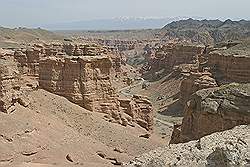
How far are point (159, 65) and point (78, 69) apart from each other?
67274 mm

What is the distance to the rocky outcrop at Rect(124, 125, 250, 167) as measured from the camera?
38.7ft

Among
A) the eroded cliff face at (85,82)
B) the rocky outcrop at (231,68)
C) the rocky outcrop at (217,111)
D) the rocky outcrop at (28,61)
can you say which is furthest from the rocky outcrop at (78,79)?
the rocky outcrop at (231,68)

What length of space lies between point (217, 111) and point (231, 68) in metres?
39.0

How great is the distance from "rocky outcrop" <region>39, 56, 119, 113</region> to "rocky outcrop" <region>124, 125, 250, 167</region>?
23.2m

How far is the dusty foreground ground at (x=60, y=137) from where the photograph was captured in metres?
26.1

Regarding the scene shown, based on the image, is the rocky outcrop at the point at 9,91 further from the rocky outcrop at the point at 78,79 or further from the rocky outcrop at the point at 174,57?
the rocky outcrop at the point at 174,57

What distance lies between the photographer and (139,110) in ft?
136

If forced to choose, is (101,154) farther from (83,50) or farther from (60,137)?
(83,50)

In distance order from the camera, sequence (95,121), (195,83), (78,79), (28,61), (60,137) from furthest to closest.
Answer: (195,83)
(28,61)
(78,79)
(95,121)
(60,137)

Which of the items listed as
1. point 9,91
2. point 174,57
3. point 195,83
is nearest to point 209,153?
point 9,91

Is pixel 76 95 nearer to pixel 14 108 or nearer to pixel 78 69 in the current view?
pixel 78 69

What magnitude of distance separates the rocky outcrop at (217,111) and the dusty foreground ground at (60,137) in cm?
527

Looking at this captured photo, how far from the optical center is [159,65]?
102875mm

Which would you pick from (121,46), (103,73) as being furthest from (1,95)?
(121,46)
